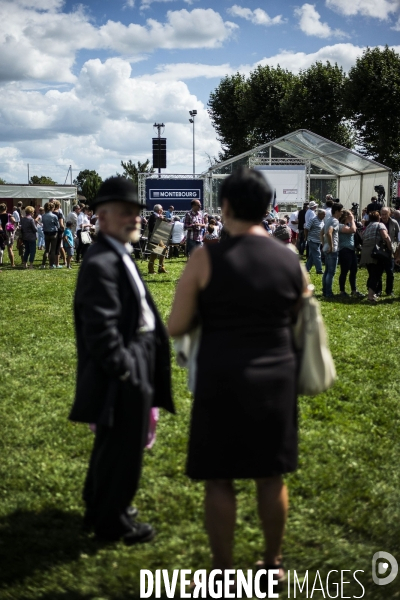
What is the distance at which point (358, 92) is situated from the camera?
157ft

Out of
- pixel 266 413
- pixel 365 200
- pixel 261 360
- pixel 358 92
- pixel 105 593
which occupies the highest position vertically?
pixel 358 92

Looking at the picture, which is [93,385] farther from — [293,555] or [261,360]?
[293,555]

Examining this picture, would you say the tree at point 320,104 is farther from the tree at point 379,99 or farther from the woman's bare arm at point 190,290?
the woman's bare arm at point 190,290

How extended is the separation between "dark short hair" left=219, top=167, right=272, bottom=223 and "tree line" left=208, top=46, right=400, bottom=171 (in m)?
46.4

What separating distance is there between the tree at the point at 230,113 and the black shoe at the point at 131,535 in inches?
2280

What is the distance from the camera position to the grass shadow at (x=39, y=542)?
3.69 metres

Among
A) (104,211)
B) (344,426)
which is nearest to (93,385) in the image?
(104,211)

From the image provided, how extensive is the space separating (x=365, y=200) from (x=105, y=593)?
29.3m

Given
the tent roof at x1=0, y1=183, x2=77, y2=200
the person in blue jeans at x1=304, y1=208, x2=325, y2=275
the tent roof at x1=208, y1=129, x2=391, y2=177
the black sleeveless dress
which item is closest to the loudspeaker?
the tent roof at x1=208, y1=129, x2=391, y2=177

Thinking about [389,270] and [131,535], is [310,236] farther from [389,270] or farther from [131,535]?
[131,535]

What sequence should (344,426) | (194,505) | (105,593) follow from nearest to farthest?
(105,593) → (194,505) → (344,426)

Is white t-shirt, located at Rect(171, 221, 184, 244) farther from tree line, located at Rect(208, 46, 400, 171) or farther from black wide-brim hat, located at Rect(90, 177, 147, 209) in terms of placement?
tree line, located at Rect(208, 46, 400, 171)

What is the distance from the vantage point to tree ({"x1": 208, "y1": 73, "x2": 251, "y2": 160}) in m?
61.1

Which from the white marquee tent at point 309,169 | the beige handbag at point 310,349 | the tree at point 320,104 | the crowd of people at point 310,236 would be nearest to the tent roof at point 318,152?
the white marquee tent at point 309,169
